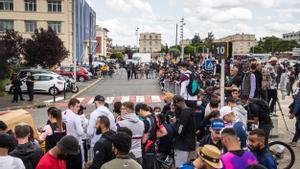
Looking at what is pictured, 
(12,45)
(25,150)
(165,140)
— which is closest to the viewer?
(25,150)

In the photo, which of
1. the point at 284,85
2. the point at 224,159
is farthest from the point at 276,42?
the point at 224,159

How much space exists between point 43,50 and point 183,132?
3344cm

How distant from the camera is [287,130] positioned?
45.7 feet

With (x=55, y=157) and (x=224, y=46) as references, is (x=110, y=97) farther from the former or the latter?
(x=55, y=157)

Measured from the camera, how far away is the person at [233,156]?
16.8 feet

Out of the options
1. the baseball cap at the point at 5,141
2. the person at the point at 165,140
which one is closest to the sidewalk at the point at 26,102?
the person at the point at 165,140

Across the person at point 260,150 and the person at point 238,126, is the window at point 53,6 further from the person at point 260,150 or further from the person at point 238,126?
the person at point 260,150

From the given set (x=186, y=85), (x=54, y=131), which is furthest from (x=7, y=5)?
(x=54, y=131)

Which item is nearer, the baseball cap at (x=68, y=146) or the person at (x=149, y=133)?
the baseball cap at (x=68, y=146)

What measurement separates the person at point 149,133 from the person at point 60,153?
2.37 m

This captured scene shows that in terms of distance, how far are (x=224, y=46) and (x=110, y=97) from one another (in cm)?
1710

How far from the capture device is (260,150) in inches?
227

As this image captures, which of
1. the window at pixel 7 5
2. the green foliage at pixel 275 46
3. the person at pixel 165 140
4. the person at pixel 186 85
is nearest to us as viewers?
the person at pixel 165 140

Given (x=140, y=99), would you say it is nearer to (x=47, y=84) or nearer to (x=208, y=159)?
(x=47, y=84)
